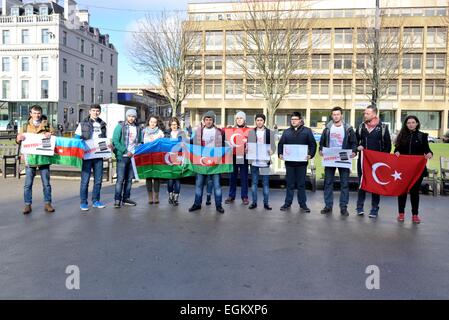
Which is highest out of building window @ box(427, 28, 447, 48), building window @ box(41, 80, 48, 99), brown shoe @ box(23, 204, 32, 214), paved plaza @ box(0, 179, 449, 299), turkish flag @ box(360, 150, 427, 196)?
building window @ box(427, 28, 447, 48)

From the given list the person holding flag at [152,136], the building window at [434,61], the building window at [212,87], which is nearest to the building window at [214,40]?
the building window at [212,87]

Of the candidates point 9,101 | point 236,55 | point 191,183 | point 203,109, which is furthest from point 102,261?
point 9,101

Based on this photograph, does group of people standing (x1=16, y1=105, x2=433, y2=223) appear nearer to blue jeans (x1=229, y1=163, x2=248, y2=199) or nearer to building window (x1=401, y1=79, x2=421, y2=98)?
blue jeans (x1=229, y1=163, x2=248, y2=199)

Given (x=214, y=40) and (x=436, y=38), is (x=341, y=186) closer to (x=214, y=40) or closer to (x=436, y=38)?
(x=214, y=40)

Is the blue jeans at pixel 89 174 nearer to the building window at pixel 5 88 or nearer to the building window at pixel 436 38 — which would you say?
the building window at pixel 436 38

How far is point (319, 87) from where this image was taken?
58000 millimetres

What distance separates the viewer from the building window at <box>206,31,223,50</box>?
58531mm

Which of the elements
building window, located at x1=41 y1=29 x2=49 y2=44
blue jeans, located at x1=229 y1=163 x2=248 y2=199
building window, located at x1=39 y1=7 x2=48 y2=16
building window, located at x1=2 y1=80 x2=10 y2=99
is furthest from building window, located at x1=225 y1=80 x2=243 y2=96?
blue jeans, located at x1=229 y1=163 x2=248 y2=199

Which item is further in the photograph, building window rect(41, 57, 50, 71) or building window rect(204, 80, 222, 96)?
building window rect(41, 57, 50, 71)

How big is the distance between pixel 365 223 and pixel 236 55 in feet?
109

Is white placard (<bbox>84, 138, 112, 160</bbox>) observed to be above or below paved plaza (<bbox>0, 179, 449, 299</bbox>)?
above

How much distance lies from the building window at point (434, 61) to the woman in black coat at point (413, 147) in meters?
55.0

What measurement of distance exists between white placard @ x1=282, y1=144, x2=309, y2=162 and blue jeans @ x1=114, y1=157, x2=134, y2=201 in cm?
327

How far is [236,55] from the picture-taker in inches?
1506
